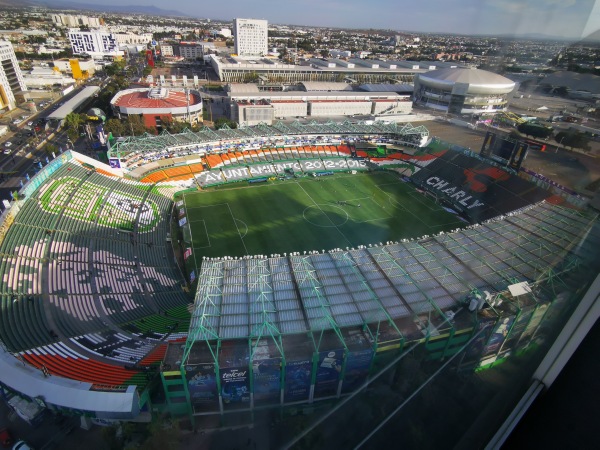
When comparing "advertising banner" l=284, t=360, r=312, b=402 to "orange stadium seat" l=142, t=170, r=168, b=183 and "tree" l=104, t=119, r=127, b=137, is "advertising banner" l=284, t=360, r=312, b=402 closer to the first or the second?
"orange stadium seat" l=142, t=170, r=168, b=183

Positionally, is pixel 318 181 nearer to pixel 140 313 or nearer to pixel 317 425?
pixel 140 313

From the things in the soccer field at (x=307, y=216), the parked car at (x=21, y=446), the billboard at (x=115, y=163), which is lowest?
the soccer field at (x=307, y=216)

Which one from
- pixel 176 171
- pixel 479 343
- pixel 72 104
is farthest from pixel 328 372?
pixel 72 104

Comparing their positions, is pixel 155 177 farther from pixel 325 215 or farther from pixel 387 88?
pixel 387 88

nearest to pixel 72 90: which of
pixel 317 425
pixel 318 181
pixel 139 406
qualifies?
pixel 318 181

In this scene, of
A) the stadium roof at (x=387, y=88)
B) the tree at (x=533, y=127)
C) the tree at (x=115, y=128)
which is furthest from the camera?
the stadium roof at (x=387, y=88)

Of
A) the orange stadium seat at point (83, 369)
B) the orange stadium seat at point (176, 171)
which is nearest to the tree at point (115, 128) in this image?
Result: the orange stadium seat at point (176, 171)

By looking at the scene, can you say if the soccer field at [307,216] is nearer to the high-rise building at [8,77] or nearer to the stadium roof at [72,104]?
the stadium roof at [72,104]
